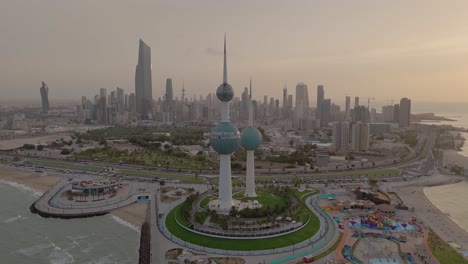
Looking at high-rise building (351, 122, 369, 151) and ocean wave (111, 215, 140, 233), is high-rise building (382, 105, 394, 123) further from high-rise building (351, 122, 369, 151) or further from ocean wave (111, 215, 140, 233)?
ocean wave (111, 215, 140, 233)

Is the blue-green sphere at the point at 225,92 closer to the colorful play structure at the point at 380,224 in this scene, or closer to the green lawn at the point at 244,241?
the green lawn at the point at 244,241

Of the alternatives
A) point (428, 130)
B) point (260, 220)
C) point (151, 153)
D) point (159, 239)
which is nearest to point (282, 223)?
point (260, 220)

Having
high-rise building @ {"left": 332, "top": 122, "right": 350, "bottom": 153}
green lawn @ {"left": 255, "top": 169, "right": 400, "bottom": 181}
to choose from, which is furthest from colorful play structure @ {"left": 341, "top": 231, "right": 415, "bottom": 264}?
high-rise building @ {"left": 332, "top": 122, "right": 350, "bottom": 153}

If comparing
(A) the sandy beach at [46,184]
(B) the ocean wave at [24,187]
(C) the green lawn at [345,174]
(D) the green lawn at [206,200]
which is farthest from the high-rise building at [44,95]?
(D) the green lawn at [206,200]

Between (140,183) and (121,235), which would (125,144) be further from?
(121,235)

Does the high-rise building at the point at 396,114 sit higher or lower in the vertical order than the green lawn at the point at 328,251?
higher

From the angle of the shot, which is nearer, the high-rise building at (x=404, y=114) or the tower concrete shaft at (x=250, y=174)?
the tower concrete shaft at (x=250, y=174)
